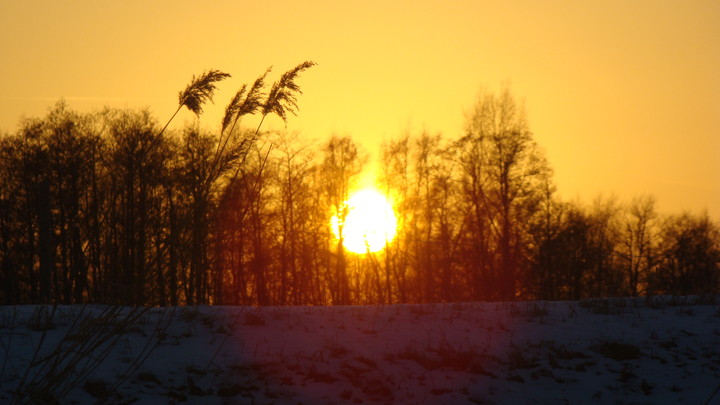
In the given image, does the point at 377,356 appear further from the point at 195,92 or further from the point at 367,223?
the point at 367,223

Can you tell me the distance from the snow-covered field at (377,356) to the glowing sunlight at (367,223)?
1223 inches

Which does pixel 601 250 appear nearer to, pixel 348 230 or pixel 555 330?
pixel 348 230

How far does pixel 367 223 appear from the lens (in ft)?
142

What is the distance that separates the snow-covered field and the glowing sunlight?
3106 centimetres

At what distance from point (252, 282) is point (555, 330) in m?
32.9

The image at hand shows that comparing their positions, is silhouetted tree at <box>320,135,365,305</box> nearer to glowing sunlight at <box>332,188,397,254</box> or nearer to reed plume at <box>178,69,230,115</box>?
glowing sunlight at <box>332,188,397,254</box>

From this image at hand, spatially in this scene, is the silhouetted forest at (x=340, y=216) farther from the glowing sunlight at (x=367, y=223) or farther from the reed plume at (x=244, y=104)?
the reed plume at (x=244, y=104)

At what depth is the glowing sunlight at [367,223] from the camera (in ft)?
142

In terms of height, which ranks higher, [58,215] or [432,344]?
[58,215]

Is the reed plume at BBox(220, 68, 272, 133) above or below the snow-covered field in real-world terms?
above

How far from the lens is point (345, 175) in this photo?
46.3 metres

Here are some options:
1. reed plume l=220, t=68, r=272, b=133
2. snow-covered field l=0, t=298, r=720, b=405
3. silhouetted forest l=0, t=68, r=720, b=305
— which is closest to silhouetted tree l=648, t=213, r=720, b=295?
silhouetted forest l=0, t=68, r=720, b=305

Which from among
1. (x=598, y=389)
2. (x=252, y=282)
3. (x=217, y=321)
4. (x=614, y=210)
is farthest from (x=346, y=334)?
(x=614, y=210)

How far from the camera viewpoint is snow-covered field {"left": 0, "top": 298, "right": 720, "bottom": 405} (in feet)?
27.5
